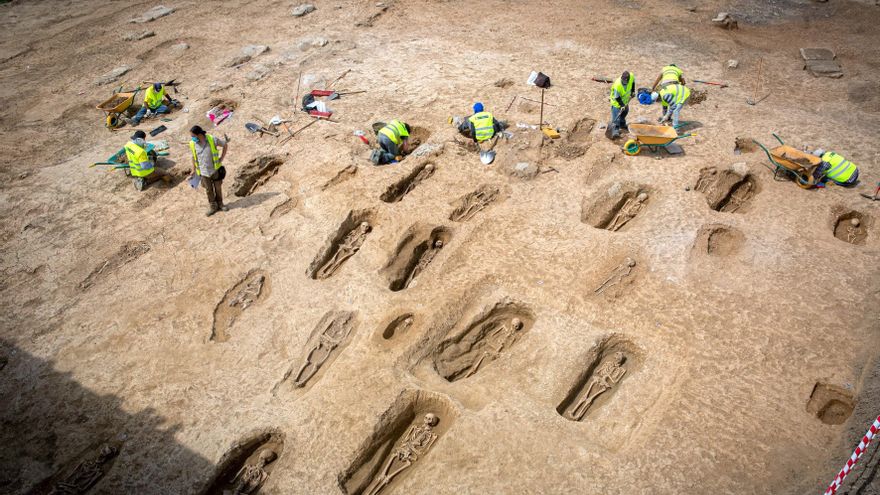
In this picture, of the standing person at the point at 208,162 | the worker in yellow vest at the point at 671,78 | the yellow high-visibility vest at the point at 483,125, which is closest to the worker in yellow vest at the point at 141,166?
the standing person at the point at 208,162

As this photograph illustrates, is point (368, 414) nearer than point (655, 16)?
Yes

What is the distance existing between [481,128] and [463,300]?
16.0ft

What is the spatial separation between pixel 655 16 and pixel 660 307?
12.7 meters

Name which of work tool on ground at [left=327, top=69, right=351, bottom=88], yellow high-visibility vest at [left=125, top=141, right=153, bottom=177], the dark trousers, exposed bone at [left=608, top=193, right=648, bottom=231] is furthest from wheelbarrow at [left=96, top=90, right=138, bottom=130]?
exposed bone at [left=608, top=193, right=648, bottom=231]

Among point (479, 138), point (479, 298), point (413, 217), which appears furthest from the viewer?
point (479, 138)

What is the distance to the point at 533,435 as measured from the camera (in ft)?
22.0

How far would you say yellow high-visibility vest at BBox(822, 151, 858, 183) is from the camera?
9688 mm

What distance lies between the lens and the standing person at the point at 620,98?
11383 millimetres

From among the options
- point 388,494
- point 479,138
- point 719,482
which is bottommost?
point 388,494

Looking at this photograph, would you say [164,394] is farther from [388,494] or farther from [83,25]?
[83,25]

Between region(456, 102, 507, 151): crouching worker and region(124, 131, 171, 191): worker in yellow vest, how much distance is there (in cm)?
717

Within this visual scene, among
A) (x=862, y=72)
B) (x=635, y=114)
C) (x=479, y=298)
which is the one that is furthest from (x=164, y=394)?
(x=862, y=72)

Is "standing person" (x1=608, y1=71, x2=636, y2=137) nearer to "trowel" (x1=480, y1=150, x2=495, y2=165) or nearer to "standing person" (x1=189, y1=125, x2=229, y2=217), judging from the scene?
"trowel" (x1=480, y1=150, x2=495, y2=165)

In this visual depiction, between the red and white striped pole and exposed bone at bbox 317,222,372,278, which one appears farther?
exposed bone at bbox 317,222,372,278
